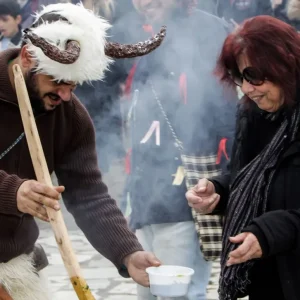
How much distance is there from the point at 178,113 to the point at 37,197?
1.84m

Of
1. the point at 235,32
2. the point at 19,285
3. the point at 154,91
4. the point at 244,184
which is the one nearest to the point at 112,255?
the point at 19,285

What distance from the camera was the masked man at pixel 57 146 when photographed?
273 cm

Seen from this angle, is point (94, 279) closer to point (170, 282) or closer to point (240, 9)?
point (240, 9)

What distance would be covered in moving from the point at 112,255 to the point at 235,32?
1015 millimetres

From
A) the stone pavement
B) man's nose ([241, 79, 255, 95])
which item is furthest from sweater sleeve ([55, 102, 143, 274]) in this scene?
the stone pavement

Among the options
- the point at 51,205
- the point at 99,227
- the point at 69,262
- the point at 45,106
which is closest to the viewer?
the point at 51,205

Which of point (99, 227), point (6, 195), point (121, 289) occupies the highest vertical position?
point (6, 195)

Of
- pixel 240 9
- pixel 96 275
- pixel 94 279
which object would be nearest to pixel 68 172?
pixel 240 9

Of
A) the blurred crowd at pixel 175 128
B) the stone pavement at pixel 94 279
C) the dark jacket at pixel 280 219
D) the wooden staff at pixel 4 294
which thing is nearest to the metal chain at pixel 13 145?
the wooden staff at pixel 4 294

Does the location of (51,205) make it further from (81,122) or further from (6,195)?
(81,122)

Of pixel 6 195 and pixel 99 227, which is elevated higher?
pixel 6 195

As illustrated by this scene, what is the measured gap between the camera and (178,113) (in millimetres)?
4238

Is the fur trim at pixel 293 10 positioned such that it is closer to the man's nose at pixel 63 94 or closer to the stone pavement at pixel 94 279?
the stone pavement at pixel 94 279

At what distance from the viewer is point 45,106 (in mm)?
2965
